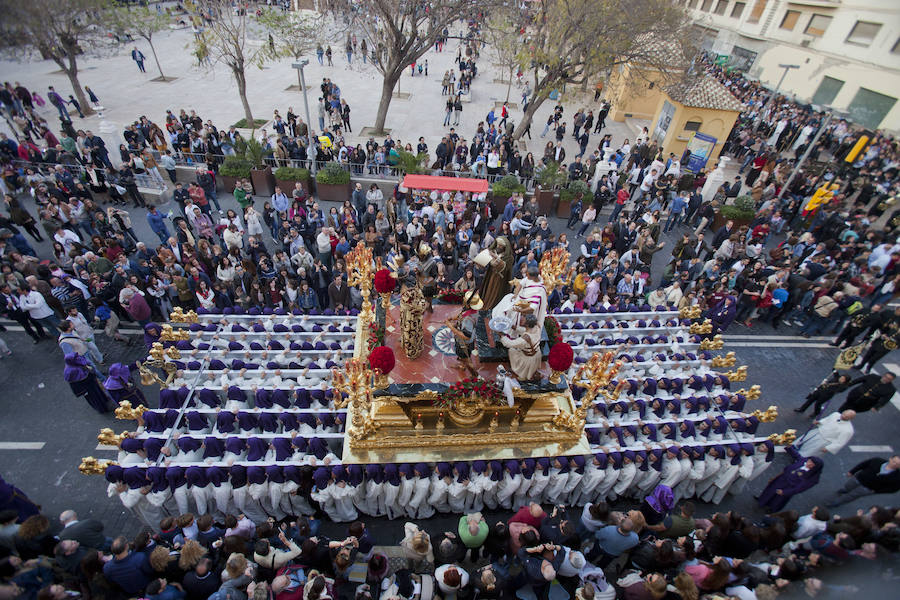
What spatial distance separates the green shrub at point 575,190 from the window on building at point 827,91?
26826 mm

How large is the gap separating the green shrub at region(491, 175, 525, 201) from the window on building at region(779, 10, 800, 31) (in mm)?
35377

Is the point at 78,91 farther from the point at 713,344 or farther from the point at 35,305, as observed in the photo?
the point at 713,344

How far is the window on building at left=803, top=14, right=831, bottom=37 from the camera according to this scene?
103 feet

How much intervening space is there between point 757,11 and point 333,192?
147 ft

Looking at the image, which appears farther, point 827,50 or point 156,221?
point 827,50

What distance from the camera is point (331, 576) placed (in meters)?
6.72

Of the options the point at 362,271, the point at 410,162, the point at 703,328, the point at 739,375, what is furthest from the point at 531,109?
the point at 739,375

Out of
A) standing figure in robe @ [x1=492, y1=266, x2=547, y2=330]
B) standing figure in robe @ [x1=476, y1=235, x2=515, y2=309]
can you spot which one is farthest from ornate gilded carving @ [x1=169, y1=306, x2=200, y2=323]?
standing figure in robe @ [x1=492, y1=266, x2=547, y2=330]

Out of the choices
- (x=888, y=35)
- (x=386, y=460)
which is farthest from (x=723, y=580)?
(x=888, y=35)

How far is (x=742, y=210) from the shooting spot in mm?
16828

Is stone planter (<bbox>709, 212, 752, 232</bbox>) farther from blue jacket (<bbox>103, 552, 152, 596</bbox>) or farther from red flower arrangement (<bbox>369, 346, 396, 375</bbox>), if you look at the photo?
blue jacket (<bbox>103, 552, 152, 596</bbox>)

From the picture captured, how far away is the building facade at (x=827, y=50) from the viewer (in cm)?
2655

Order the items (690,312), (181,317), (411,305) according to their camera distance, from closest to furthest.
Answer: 1. (411,305)
2. (181,317)
3. (690,312)

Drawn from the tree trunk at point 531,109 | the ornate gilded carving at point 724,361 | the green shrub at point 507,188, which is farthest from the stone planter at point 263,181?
the ornate gilded carving at point 724,361
